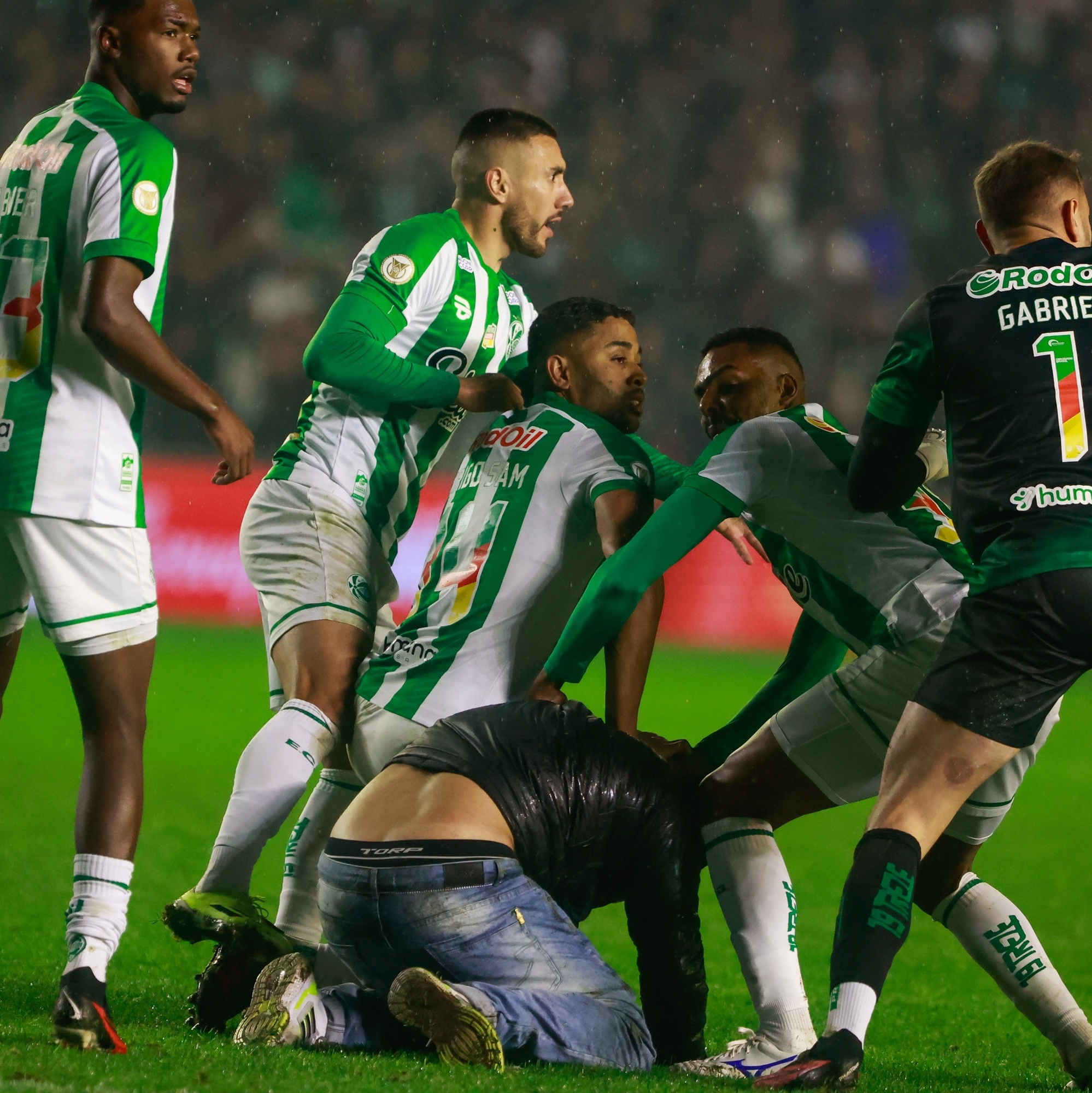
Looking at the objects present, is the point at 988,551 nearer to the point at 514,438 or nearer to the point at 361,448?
the point at 514,438

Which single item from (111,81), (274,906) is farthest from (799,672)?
(274,906)

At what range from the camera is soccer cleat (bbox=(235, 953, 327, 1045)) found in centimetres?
278

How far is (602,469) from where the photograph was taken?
3471mm

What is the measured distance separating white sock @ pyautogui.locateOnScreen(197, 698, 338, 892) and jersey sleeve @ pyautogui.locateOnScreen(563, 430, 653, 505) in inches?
32.5

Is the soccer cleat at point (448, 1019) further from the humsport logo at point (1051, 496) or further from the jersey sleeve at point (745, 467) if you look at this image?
the humsport logo at point (1051, 496)

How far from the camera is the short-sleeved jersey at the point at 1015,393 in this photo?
264 cm

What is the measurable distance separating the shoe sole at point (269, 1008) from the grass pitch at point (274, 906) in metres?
0.06

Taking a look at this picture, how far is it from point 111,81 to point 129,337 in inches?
25.8

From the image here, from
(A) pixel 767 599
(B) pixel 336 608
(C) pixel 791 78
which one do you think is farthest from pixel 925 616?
(C) pixel 791 78

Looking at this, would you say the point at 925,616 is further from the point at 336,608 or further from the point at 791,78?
the point at 791,78

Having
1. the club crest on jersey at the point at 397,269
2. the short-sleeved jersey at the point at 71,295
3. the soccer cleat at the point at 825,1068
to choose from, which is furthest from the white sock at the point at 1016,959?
the club crest on jersey at the point at 397,269

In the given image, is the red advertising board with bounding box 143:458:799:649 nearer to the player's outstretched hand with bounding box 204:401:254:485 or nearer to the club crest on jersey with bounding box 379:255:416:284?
the club crest on jersey with bounding box 379:255:416:284

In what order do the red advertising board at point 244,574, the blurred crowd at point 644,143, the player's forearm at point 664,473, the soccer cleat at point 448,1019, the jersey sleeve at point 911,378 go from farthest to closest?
the blurred crowd at point 644,143
the red advertising board at point 244,574
the player's forearm at point 664,473
the jersey sleeve at point 911,378
the soccer cleat at point 448,1019

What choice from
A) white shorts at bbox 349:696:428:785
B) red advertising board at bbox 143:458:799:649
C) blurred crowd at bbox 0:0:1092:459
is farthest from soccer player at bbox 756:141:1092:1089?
blurred crowd at bbox 0:0:1092:459
